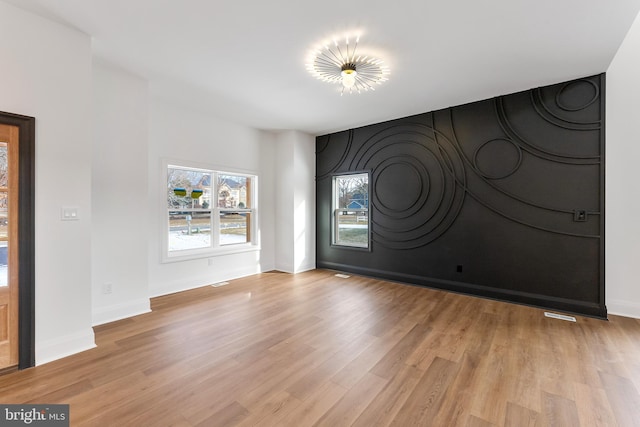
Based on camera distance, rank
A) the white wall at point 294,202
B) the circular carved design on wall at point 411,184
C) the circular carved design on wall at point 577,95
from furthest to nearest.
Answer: the white wall at point 294,202, the circular carved design on wall at point 411,184, the circular carved design on wall at point 577,95

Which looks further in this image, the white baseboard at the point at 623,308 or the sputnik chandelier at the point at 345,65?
the white baseboard at the point at 623,308

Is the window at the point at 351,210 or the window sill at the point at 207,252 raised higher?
the window at the point at 351,210

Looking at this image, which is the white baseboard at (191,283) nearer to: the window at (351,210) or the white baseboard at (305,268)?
the white baseboard at (305,268)

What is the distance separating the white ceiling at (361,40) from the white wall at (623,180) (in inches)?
16.2

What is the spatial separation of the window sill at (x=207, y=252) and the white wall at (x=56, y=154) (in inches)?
65.6

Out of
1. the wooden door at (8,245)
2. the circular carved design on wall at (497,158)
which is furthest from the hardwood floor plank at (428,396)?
the wooden door at (8,245)

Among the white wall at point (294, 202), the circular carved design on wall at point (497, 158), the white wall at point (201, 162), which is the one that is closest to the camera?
the circular carved design on wall at point (497, 158)

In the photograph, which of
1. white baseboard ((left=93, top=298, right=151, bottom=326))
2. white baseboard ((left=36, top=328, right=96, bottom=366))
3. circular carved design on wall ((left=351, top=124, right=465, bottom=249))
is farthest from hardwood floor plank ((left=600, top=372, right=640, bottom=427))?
white baseboard ((left=93, top=298, right=151, bottom=326))

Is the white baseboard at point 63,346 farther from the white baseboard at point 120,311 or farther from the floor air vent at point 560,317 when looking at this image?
the floor air vent at point 560,317

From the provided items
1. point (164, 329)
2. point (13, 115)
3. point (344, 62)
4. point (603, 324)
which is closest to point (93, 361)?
point (164, 329)

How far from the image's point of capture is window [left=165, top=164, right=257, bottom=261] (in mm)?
4367

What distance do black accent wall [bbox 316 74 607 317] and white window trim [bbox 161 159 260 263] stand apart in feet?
6.99

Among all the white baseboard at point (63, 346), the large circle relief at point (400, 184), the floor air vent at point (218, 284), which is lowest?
the floor air vent at point (218, 284)

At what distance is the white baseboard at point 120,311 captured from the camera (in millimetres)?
3051
